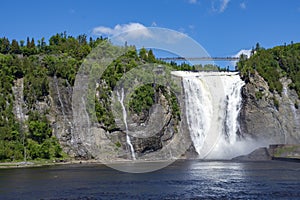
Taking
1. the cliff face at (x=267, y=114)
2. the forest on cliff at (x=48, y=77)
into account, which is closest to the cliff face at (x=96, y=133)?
the forest on cliff at (x=48, y=77)

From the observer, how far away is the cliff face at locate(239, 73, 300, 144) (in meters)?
98.4

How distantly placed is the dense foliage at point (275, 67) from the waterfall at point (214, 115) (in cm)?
507

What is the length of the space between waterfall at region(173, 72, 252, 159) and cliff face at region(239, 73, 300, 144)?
7.28ft

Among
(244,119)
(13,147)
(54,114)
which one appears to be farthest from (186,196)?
(244,119)

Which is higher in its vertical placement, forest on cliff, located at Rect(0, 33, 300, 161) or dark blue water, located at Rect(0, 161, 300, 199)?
forest on cliff, located at Rect(0, 33, 300, 161)

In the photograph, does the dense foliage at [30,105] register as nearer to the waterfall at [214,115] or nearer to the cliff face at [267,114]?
the waterfall at [214,115]

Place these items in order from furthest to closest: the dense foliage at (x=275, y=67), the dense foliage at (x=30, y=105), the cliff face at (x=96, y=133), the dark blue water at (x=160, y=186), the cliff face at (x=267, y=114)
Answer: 1. the dense foliage at (x=275, y=67)
2. the cliff face at (x=267, y=114)
3. the cliff face at (x=96, y=133)
4. the dense foliage at (x=30, y=105)
5. the dark blue water at (x=160, y=186)

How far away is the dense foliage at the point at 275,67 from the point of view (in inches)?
4181

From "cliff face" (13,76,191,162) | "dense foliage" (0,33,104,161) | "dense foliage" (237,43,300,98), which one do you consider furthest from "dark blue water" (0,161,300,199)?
"dense foliage" (237,43,300,98)

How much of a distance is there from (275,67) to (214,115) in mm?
22681

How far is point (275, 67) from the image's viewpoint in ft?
367

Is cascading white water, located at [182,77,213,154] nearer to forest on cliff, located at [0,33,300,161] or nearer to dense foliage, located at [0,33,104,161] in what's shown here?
forest on cliff, located at [0,33,300,161]

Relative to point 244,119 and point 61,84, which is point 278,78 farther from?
point 61,84

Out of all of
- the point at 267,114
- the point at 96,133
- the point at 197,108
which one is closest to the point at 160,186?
the point at 96,133
